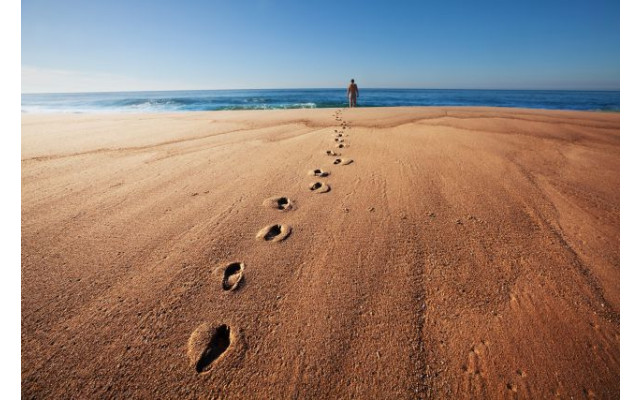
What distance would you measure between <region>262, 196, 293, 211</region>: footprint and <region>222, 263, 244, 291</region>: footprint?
31.2 inches

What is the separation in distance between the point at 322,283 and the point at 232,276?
0.56 metres

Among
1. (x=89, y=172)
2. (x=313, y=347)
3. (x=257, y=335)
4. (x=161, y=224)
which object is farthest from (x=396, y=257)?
(x=89, y=172)

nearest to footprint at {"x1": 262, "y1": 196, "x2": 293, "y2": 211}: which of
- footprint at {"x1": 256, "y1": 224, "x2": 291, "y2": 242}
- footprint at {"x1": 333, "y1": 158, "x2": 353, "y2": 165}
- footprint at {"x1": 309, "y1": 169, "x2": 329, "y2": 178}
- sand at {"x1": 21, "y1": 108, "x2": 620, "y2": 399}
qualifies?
sand at {"x1": 21, "y1": 108, "x2": 620, "y2": 399}

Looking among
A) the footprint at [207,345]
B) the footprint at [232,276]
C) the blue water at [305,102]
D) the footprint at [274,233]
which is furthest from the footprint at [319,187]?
the blue water at [305,102]

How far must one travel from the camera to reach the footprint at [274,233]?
1943mm

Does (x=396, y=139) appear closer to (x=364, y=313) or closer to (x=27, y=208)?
(x=364, y=313)

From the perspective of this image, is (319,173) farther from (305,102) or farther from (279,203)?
(305,102)

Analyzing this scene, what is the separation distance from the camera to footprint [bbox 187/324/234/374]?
1142 mm

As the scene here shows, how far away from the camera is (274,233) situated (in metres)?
2.01

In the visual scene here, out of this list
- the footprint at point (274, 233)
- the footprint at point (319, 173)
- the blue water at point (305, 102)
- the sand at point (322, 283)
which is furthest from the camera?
the blue water at point (305, 102)

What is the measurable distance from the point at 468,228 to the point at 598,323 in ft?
2.79

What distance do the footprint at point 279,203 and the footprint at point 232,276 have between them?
79 centimetres

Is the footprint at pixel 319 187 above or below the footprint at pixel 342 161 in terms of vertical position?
below

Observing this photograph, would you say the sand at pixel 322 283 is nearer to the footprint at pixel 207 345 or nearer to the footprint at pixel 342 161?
the footprint at pixel 207 345
